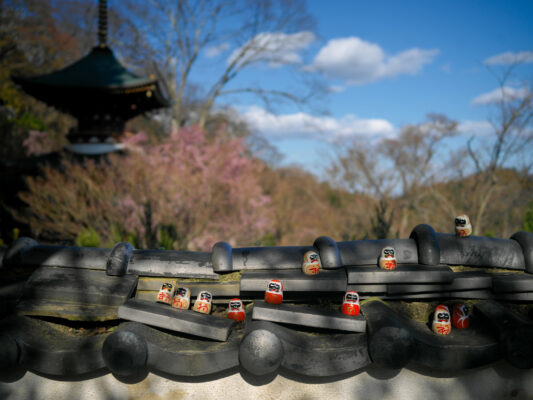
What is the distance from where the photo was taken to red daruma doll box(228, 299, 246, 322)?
1.61 m

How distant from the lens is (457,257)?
→ 68.2 inches

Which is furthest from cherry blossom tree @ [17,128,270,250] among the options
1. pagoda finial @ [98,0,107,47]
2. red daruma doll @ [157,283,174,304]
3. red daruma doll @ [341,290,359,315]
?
red daruma doll @ [341,290,359,315]

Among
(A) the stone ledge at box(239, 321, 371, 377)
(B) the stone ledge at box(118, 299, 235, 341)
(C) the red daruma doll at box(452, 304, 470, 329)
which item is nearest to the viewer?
(A) the stone ledge at box(239, 321, 371, 377)

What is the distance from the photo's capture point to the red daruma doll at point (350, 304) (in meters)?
1.53

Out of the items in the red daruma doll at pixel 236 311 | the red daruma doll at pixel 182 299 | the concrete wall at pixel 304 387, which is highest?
the red daruma doll at pixel 182 299

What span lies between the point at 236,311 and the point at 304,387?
0.40 meters

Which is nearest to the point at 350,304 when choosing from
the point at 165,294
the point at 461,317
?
the point at 461,317

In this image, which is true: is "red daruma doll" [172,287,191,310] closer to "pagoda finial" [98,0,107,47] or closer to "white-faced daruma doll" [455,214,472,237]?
"white-faced daruma doll" [455,214,472,237]

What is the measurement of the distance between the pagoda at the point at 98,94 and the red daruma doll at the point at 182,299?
916cm

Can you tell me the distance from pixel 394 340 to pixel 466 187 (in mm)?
12967

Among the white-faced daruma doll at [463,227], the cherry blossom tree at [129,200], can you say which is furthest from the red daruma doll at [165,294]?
the cherry blossom tree at [129,200]

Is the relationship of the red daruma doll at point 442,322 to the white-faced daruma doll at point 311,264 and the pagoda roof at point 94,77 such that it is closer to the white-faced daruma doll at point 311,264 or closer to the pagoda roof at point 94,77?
the white-faced daruma doll at point 311,264

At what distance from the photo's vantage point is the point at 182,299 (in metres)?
1.62

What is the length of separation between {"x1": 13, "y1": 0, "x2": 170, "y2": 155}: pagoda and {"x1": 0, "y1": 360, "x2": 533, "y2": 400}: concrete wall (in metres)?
9.27
